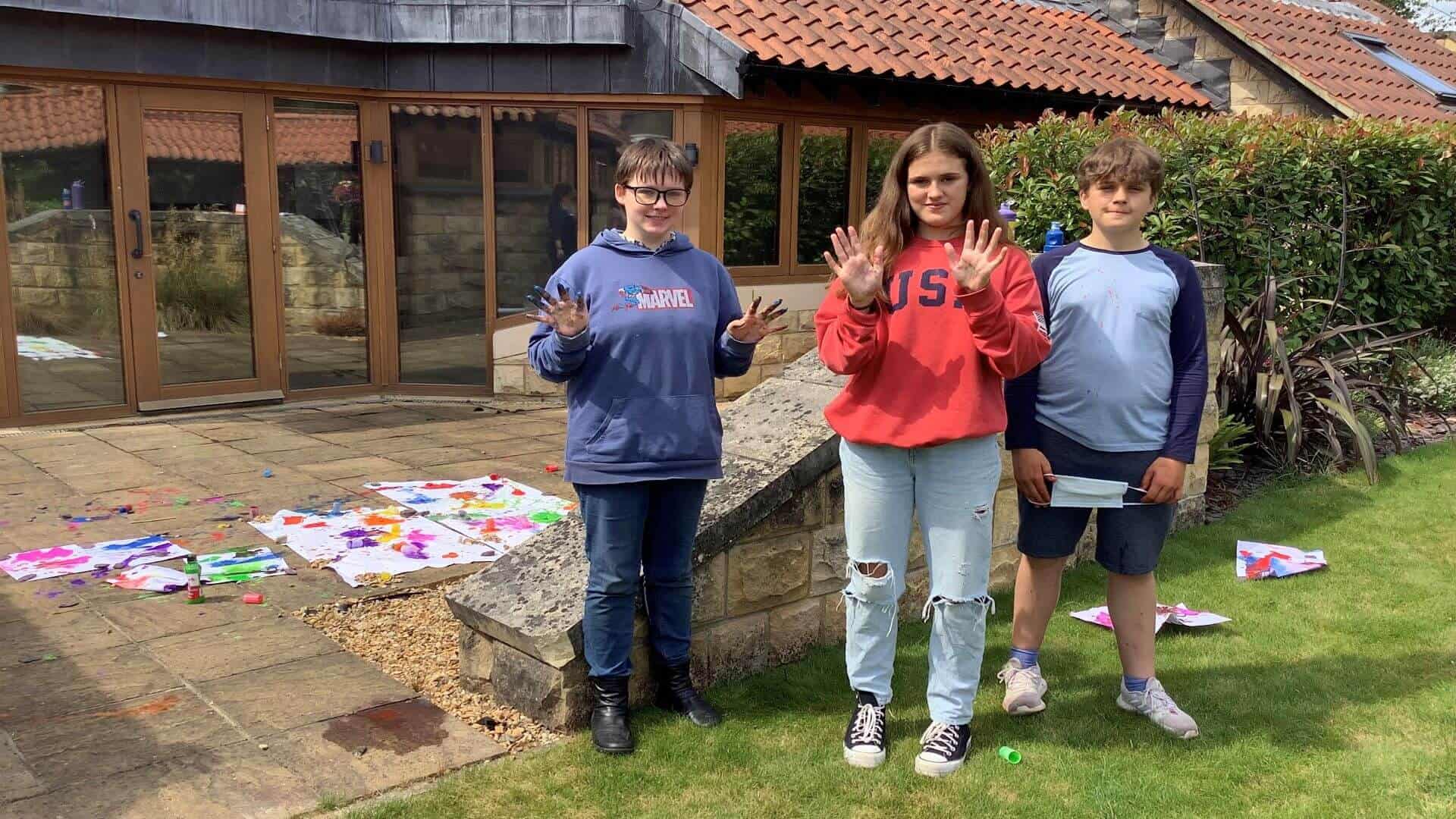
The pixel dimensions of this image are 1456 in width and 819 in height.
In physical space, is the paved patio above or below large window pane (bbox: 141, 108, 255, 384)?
below

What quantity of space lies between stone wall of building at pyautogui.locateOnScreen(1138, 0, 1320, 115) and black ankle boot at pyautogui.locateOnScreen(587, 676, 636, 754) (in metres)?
10.5

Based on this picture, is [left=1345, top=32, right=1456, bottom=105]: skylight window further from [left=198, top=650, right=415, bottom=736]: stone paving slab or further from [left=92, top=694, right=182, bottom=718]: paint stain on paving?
[left=92, top=694, right=182, bottom=718]: paint stain on paving

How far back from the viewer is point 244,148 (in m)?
8.74

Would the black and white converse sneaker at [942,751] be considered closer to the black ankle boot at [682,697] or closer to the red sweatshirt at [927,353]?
the black ankle boot at [682,697]

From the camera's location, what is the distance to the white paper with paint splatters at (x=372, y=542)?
5.23 meters

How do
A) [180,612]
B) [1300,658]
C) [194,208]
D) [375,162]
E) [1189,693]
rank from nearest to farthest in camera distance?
[1189,693], [1300,658], [180,612], [194,208], [375,162]

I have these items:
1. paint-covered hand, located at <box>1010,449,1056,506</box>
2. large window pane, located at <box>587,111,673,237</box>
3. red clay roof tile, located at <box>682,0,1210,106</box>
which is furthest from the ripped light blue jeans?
large window pane, located at <box>587,111,673,237</box>

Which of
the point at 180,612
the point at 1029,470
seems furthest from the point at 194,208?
the point at 1029,470

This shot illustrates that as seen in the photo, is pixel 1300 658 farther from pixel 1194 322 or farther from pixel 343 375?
pixel 343 375

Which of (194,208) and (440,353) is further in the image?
(440,353)

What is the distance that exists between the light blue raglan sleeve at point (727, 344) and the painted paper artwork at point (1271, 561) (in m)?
2.71

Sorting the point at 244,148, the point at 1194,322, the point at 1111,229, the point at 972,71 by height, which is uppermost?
the point at 972,71

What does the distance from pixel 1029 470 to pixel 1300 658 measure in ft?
4.68

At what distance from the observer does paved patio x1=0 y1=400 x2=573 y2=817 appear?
3275 millimetres
